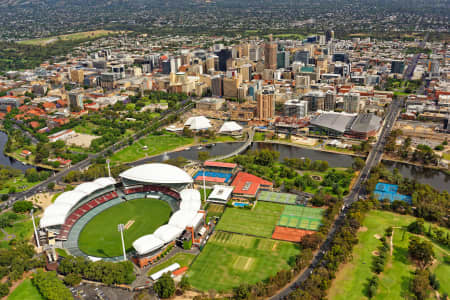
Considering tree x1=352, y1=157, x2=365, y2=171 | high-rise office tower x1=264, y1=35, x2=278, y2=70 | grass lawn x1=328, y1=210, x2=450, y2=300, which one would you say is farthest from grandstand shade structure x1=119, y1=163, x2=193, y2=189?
high-rise office tower x1=264, y1=35, x2=278, y2=70

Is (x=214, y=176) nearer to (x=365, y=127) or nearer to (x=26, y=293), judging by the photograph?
(x=26, y=293)

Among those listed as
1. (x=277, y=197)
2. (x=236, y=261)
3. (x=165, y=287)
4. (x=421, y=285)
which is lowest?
(x=236, y=261)

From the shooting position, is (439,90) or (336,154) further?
(439,90)

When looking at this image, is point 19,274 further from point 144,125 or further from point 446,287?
point 144,125

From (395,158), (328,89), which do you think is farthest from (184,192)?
(328,89)

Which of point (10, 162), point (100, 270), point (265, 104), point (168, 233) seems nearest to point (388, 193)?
point (168, 233)

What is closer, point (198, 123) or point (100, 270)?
point (100, 270)
